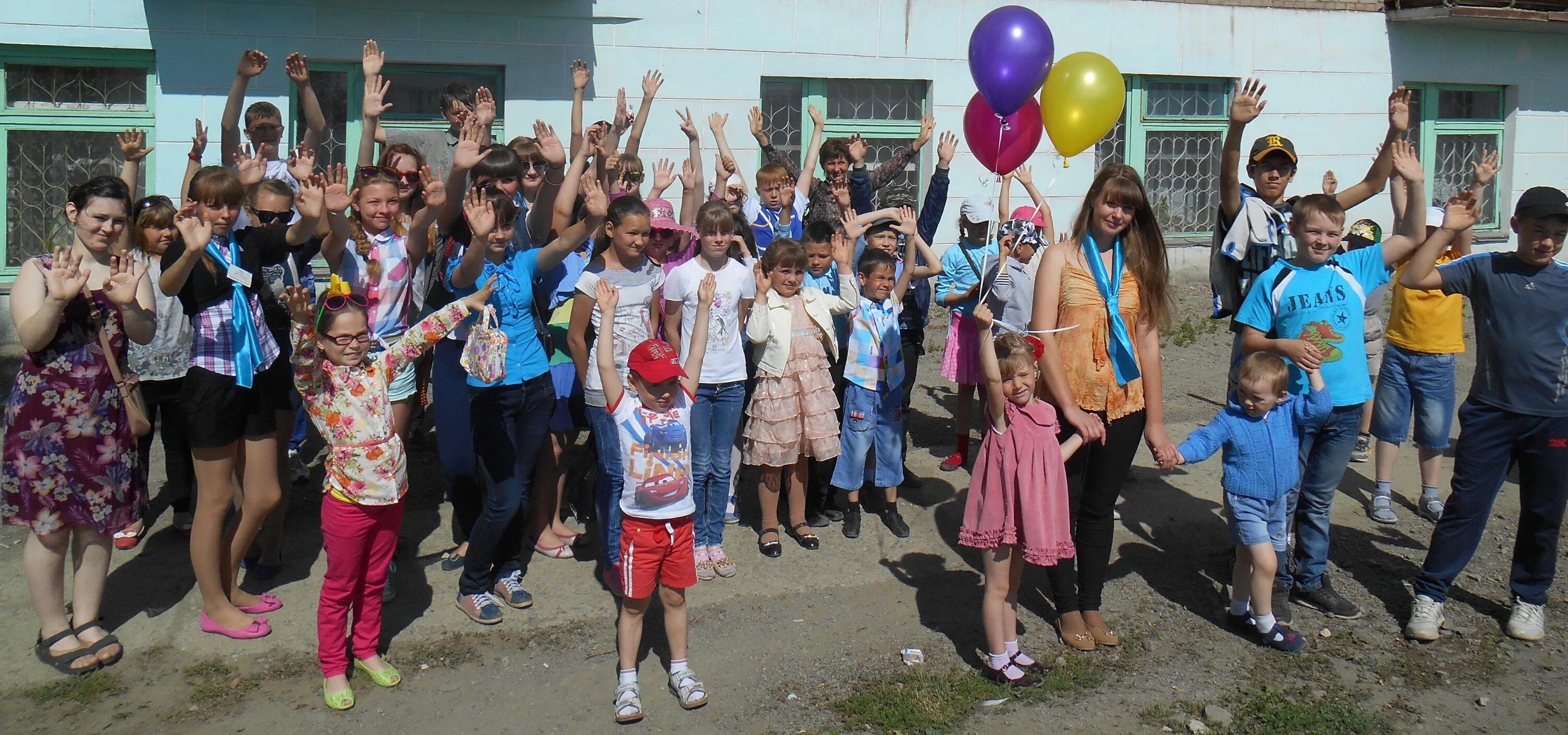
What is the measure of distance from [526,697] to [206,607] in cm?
136

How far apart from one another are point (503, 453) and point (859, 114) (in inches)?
272

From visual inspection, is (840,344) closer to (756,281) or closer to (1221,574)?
(756,281)

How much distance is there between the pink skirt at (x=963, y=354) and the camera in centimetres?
658

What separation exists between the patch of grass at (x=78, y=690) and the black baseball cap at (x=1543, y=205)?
213 inches

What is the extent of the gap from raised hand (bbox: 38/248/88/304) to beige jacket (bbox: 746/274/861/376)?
253 cm

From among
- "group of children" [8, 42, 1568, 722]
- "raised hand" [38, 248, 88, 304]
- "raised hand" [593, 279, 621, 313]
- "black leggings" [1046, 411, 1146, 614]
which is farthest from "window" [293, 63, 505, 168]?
"black leggings" [1046, 411, 1146, 614]

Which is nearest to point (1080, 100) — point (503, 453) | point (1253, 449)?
point (1253, 449)

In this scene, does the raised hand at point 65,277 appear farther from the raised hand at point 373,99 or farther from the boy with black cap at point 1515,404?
the boy with black cap at point 1515,404

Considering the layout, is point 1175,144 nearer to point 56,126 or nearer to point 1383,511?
point 1383,511

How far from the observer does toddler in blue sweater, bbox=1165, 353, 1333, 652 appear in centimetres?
454

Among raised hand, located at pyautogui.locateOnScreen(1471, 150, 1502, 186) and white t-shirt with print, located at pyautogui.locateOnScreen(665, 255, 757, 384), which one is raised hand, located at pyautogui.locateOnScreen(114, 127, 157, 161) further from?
raised hand, located at pyautogui.locateOnScreen(1471, 150, 1502, 186)

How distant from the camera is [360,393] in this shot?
4.03 metres

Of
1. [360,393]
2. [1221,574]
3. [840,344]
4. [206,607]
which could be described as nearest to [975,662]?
[1221,574]

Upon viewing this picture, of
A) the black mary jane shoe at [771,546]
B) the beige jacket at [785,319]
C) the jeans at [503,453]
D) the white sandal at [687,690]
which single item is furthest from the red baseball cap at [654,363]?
the black mary jane shoe at [771,546]
